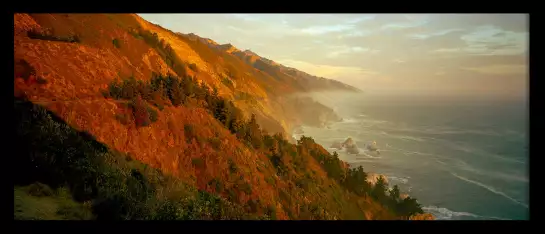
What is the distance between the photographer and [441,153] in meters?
23.2

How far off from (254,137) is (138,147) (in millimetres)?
5157

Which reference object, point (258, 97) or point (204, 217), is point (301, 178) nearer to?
point (204, 217)

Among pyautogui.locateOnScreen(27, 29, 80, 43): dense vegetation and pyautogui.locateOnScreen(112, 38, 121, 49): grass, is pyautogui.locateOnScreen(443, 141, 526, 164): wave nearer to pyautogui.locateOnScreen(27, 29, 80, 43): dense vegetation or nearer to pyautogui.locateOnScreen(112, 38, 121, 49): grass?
pyautogui.locateOnScreen(112, 38, 121, 49): grass

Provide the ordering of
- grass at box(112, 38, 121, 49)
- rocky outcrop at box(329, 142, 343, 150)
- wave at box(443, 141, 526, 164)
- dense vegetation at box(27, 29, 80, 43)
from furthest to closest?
1. wave at box(443, 141, 526, 164)
2. rocky outcrop at box(329, 142, 343, 150)
3. grass at box(112, 38, 121, 49)
4. dense vegetation at box(27, 29, 80, 43)

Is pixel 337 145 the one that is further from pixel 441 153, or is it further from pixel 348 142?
pixel 441 153

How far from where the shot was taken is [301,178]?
11914 millimetres

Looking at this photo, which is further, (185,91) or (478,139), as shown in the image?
(478,139)

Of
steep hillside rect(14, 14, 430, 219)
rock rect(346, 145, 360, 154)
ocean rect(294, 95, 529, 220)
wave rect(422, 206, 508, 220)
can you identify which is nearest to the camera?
steep hillside rect(14, 14, 430, 219)

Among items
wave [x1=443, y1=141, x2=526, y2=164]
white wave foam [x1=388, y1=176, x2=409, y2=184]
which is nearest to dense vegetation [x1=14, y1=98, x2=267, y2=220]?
white wave foam [x1=388, y1=176, x2=409, y2=184]

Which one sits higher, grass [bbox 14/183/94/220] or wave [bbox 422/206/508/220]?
grass [bbox 14/183/94/220]

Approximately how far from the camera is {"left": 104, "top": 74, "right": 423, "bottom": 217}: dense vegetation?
944 cm

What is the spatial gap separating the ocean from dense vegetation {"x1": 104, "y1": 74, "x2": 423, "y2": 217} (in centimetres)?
310
